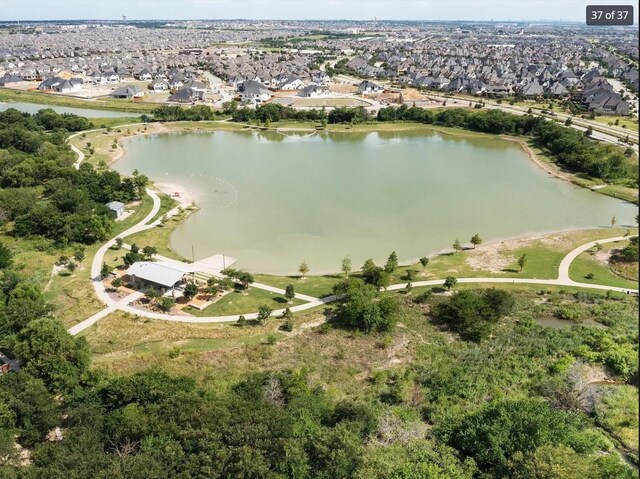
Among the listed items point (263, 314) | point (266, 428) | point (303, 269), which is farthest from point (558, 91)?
point (266, 428)

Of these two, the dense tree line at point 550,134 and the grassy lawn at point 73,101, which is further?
the grassy lawn at point 73,101

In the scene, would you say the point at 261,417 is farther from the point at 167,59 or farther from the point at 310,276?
the point at 167,59

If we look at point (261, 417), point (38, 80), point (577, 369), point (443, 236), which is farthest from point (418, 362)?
point (38, 80)

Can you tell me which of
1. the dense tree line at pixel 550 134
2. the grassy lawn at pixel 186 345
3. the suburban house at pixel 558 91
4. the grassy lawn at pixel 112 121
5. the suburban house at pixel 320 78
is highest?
the suburban house at pixel 320 78

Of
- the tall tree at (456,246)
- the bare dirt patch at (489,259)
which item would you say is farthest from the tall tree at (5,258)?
the bare dirt patch at (489,259)

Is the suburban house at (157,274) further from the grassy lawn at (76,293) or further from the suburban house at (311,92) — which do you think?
the suburban house at (311,92)

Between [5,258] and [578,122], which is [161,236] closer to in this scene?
[5,258]
